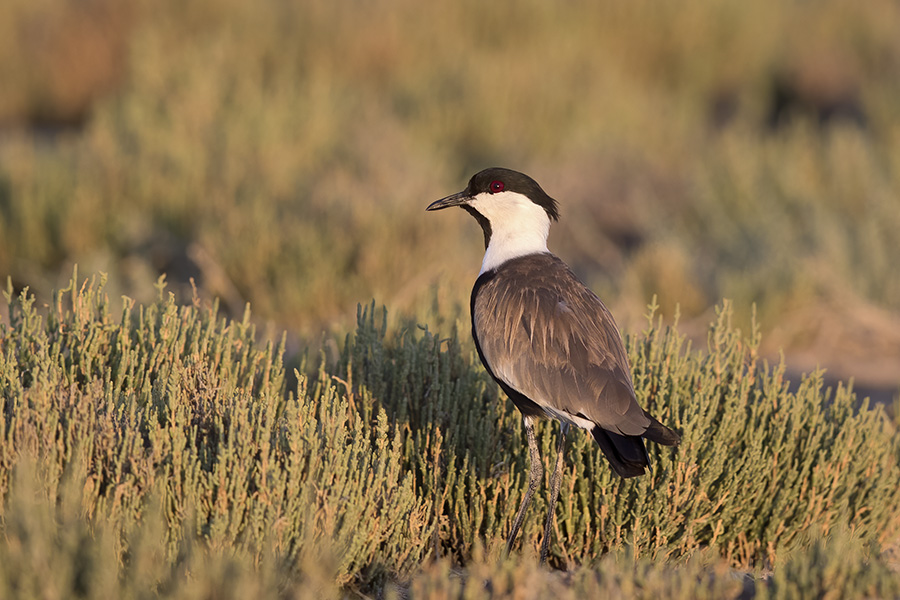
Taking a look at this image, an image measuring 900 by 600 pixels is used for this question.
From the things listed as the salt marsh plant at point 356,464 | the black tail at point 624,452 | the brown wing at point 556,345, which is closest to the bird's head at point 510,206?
the brown wing at point 556,345

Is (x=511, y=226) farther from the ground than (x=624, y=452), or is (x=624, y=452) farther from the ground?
(x=511, y=226)

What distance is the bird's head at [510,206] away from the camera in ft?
13.5

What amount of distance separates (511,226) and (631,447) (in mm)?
1146

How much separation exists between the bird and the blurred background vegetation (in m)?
0.95

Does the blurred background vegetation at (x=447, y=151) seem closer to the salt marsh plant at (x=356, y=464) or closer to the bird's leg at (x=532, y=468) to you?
the salt marsh plant at (x=356, y=464)

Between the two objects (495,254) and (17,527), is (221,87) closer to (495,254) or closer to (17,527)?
(495,254)

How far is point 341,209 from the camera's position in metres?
7.88

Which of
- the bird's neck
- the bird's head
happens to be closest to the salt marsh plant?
the bird's neck

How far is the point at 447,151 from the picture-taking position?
10.2m

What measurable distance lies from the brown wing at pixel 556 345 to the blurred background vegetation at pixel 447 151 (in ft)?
3.64

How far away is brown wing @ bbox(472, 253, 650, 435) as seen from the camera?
134 inches

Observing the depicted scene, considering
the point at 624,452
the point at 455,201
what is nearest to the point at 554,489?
the point at 624,452

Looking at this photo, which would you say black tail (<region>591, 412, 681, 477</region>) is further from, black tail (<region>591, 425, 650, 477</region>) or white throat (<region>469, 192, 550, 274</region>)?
white throat (<region>469, 192, 550, 274</region>)

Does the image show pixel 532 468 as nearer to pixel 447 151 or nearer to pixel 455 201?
pixel 455 201
